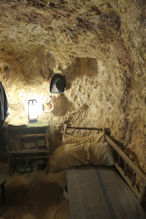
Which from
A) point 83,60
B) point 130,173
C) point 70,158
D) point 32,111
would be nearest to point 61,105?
point 32,111

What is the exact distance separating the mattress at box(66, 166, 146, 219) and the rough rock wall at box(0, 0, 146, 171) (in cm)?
47

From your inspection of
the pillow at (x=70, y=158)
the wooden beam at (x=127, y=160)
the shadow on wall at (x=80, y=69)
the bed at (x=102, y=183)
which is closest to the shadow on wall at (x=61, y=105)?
the shadow on wall at (x=80, y=69)

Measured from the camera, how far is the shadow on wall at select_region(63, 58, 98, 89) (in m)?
3.32

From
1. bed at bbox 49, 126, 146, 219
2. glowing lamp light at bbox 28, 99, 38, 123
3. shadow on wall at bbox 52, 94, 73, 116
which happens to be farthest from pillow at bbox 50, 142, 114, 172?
shadow on wall at bbox 52, 94, 73, 116

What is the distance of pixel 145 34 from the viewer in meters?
1.58

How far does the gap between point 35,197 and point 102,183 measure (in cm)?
126

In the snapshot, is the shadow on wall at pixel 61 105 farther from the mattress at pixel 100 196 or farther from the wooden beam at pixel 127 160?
the mattress at pixel 100 196

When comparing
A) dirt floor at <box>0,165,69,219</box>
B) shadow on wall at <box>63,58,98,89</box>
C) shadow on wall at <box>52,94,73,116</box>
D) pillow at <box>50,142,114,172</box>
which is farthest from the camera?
shadow on wall at <box>52,94,73,116</box>

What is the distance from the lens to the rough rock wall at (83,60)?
1.73 meters

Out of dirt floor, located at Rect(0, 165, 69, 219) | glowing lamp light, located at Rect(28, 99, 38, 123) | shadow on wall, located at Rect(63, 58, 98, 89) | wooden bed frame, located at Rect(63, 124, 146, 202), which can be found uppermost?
shadow on wall, located at Rect(63, 58, 98, 89)

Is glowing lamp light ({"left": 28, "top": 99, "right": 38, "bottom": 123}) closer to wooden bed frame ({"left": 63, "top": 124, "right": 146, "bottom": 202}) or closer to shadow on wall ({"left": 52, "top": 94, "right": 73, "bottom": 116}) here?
shadow on wall ({"left": 52, "top": 94, "right": 73, "bottom": 116})

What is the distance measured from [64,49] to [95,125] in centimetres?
174

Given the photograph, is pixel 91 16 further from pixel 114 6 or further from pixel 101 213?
pixel 101 213

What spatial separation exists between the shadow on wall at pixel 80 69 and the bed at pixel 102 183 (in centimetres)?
130
